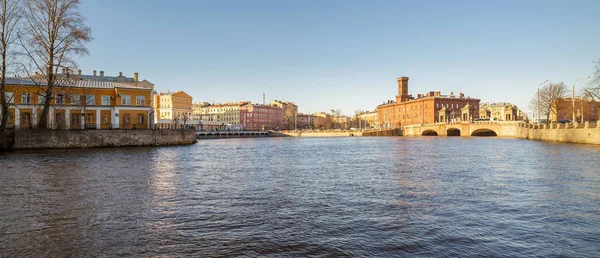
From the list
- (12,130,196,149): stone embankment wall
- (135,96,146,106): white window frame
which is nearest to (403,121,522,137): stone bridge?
(12,130,196,149): stone embankment wall

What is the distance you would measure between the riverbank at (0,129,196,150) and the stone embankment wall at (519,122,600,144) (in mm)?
56449

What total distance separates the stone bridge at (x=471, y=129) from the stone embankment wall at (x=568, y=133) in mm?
16446

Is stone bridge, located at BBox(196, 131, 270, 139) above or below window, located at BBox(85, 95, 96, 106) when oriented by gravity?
below

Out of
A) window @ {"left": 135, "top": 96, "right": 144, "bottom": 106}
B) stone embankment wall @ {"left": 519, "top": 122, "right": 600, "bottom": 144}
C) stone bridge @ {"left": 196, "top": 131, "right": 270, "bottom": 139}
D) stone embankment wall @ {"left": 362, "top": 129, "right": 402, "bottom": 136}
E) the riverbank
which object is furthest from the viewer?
stone embankment wall @ {"left": 362, "top": 129, "right": 402, "bottom": 136}

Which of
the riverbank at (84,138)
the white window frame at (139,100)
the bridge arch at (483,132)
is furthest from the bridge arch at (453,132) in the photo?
the white window frame at (139,100)

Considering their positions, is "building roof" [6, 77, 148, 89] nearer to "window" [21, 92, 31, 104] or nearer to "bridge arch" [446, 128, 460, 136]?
"window" [21, 92, 31, 104]

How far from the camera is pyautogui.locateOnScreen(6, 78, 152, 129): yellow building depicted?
49.5 m

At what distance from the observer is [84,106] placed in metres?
51.2

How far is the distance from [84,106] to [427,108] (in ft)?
404

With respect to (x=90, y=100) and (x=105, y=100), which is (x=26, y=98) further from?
(x=105, y=100)

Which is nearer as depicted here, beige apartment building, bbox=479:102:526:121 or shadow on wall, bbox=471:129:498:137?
shadow on wall, bbox=471:129:498:137

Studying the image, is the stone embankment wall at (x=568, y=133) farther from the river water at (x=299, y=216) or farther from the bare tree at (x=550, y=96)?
the river water at (x=299, y=216)

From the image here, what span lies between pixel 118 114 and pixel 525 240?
5611 cm

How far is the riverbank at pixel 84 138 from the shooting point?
40.5 meters
